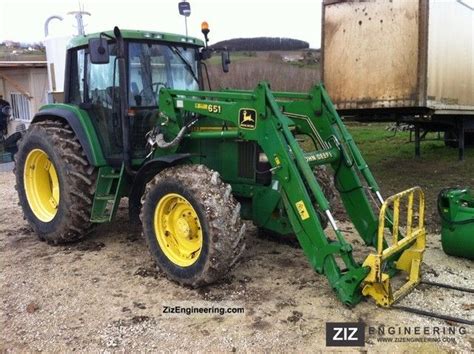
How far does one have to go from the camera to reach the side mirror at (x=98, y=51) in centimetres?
458

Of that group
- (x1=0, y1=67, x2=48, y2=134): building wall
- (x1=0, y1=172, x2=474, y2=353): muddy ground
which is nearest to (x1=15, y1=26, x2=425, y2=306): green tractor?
(x1=0, y1=172, x2=474, y2=353): muddy ground

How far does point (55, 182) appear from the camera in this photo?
6039 millimetres

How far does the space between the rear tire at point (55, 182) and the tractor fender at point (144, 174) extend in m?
0.55

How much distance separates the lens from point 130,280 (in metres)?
4.66

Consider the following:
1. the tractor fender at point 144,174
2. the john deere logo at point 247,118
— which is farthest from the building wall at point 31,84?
the john deere logo at point 247,118

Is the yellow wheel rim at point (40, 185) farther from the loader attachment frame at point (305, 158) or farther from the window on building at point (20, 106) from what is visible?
the window on building at point (20, 106)

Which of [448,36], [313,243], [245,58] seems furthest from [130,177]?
[245,58]

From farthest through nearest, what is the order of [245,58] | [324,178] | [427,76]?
[245,58] < [427,76] < [324,178]

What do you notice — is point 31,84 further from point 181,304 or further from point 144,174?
point 181,304

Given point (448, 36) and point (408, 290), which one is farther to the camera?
point (448, 36)

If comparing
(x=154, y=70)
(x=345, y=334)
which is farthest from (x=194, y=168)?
(x=345, y=334)

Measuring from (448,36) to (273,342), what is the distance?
6.31m

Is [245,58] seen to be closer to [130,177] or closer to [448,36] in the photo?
[448,36]

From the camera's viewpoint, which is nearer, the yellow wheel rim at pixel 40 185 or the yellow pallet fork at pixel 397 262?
the yellow pallet fork at pixel 397 262
